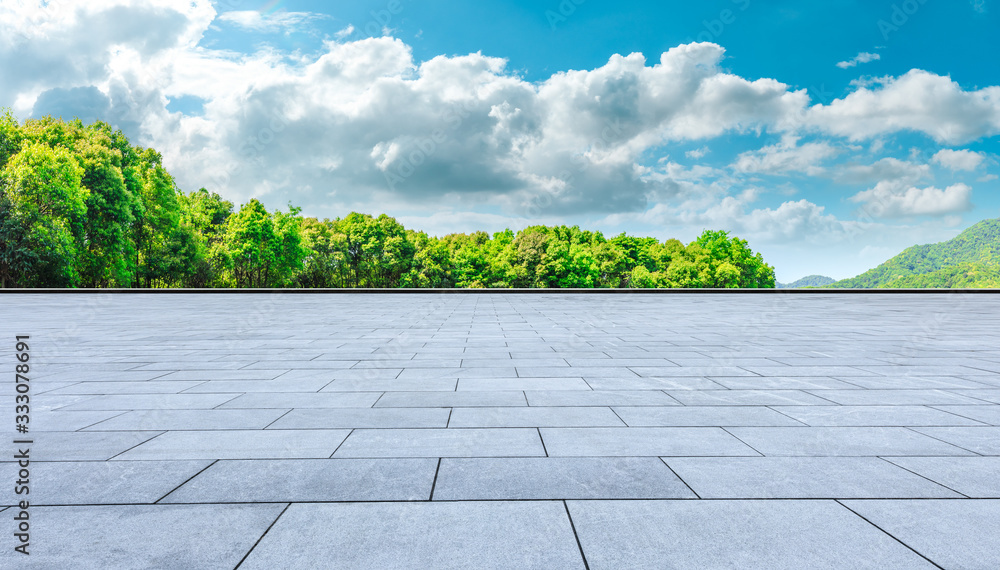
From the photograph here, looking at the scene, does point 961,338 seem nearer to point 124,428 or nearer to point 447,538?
point 447,538

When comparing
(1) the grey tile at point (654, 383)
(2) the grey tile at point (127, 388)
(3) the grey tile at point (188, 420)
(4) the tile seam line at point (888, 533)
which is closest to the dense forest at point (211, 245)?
(2) the grey tile at point (127, 388)

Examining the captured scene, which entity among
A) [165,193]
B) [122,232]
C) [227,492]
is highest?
[165,193]

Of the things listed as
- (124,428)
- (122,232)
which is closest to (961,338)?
(124,428)

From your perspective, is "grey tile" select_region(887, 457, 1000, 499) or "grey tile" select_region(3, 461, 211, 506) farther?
"grey tile" select_region(887, 457, 1000, 499)

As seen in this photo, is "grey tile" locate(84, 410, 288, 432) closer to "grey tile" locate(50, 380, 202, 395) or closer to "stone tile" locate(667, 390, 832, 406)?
"grey tile" locate(50, 380, 202, 395)

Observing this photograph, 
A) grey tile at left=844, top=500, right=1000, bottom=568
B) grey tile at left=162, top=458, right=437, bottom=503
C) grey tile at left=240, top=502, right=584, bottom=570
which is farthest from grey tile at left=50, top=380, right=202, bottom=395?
grey tile at left=844, top=500, right=1000, bottom=568

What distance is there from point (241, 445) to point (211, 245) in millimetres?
→ 59262

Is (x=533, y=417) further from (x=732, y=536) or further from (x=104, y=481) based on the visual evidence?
(x=104, y=481)

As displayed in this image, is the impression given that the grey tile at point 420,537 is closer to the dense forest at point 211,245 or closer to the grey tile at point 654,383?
the grey tile at point 654,383

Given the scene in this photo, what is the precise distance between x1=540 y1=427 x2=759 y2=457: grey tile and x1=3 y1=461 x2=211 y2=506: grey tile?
2.60 m

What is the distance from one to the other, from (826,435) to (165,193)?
52.8 meters

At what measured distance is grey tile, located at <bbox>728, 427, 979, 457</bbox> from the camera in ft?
12.4

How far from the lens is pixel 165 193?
1748 inches

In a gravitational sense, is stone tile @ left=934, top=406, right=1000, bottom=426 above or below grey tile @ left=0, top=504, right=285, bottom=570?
above
